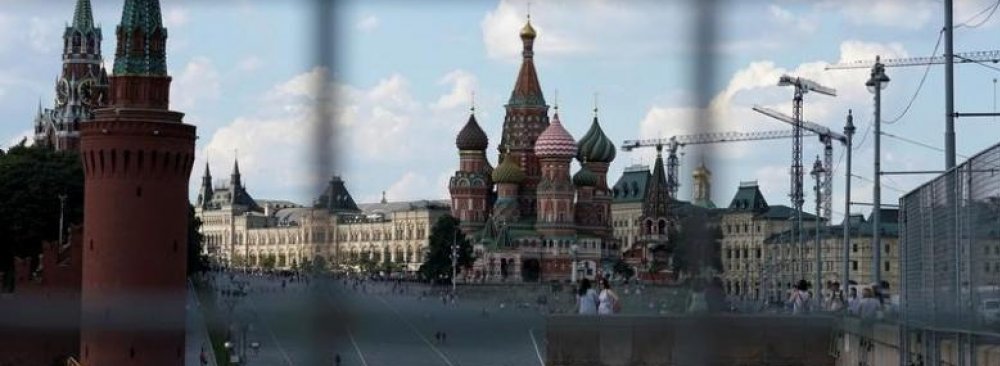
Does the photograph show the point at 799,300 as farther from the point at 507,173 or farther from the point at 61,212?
the point at 507,173

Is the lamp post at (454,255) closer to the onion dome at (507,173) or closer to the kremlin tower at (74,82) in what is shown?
the onion dome at (507,173)

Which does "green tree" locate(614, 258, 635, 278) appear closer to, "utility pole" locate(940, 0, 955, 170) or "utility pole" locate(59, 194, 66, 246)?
"utility pole" locate(59, 194, 66, 246)

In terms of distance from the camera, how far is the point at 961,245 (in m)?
11.4

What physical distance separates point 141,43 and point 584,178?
206 feet

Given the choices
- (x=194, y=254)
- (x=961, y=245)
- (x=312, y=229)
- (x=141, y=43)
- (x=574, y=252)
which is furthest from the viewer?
(x=574, y=252)

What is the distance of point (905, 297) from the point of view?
17109mm

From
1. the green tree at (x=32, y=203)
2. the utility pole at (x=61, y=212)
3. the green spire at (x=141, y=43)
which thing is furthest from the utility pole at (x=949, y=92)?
the green tree at (x=32, y=203)

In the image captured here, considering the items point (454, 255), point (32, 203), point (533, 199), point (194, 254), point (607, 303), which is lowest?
point (607, 303)

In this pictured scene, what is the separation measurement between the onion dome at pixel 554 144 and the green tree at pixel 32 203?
47.2 m

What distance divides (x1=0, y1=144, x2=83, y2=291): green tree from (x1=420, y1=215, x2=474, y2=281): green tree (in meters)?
38.4

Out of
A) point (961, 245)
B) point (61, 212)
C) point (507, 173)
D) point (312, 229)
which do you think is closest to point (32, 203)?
point (61, 212)

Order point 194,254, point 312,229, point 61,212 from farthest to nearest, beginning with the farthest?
point 194,254 → point 61,212 → point 312,229

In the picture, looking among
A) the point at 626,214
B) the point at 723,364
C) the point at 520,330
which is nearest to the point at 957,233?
the point at 520,330

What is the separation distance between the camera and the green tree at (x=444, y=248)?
10119 cm
